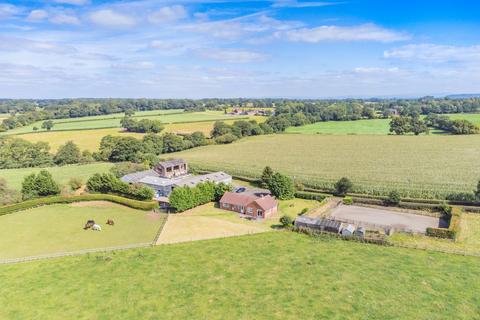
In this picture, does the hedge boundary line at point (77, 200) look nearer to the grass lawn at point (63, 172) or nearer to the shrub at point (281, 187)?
the grass lawn at point (63, 172)

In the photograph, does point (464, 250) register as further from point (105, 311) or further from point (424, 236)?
point (105, 311)

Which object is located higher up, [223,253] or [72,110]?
[72,110]

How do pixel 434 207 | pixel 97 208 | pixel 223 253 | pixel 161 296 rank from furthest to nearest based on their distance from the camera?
pixel 97 208, pixel 434 207, pixel 223 253, pixel 161 296

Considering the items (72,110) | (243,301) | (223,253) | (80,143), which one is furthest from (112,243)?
(72,110)

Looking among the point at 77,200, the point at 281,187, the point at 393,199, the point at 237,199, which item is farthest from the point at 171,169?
the point at 393,199

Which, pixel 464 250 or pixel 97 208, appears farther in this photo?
pixel 97 208

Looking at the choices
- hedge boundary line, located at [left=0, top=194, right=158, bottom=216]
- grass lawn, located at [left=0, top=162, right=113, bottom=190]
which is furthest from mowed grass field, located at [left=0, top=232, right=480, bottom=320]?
grass lawn, located at [left=0, top=162, right=113, bottom=190]

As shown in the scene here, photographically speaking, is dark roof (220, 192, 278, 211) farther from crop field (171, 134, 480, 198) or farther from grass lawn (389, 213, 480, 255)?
grass lawn (389, 213, 480, 255)

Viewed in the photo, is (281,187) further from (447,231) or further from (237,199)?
(447,231)
